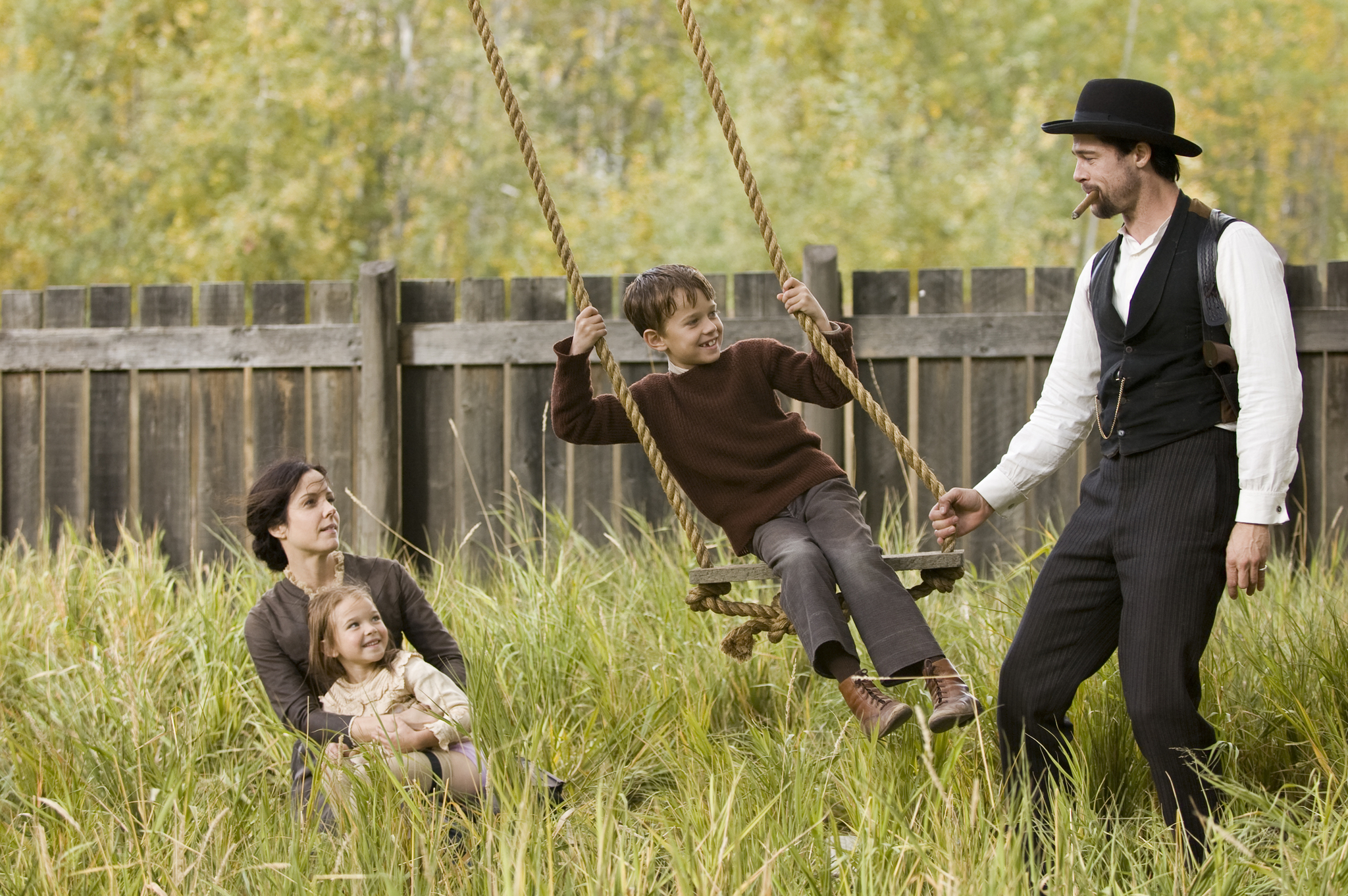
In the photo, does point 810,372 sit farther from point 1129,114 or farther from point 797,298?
point 1129,114

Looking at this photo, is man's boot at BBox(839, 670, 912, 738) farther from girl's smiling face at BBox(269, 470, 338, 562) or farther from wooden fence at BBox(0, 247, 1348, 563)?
wooden fence at BBox(0, 247, 1348, 563)

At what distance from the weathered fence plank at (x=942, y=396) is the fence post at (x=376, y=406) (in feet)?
8.06

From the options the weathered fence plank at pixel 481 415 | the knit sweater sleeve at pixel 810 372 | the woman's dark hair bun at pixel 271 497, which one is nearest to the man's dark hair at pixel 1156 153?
the knit sweater sleeve at pixel 810 372

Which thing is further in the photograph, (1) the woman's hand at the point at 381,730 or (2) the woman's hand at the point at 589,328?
(2) the woman's hand at the point at 589,328

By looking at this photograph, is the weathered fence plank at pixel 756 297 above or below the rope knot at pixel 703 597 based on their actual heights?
above

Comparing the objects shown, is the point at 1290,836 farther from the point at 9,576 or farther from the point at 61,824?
the point at 9,576

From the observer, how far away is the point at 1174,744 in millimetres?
2791

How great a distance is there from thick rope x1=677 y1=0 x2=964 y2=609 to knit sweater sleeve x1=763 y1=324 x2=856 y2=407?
0.13m

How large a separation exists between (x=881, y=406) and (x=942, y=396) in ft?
0.93

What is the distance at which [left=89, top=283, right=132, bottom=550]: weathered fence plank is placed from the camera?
6.65m

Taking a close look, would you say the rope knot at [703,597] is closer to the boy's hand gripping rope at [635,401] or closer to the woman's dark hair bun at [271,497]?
the boy's hand gripping rope at [635,401]

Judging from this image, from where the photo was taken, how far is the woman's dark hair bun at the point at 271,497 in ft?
11.3

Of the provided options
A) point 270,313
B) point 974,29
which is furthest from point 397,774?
point 974,29

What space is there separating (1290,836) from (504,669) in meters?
2.26
